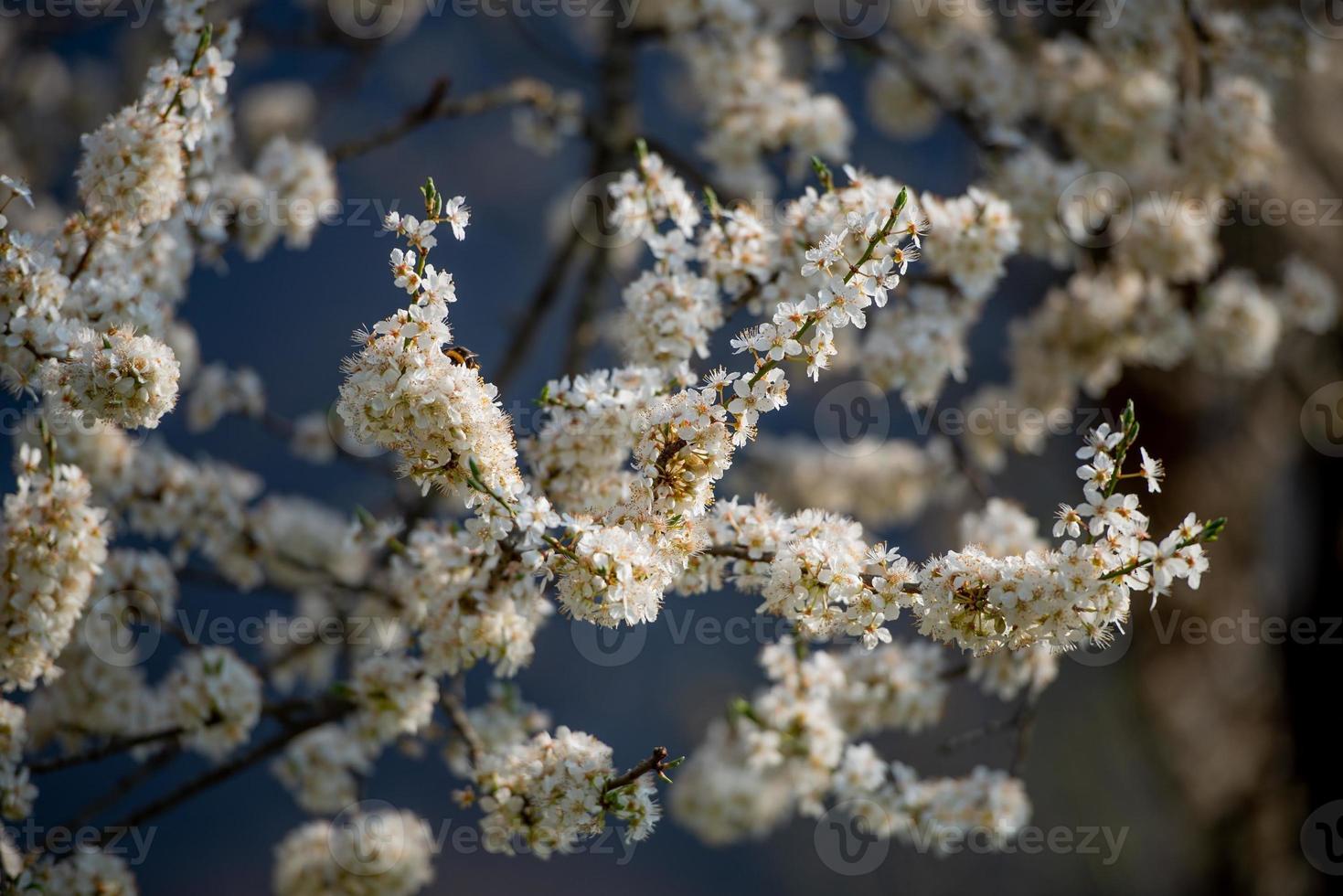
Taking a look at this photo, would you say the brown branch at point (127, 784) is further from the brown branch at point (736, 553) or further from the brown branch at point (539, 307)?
the brown branch at point (736, 553)

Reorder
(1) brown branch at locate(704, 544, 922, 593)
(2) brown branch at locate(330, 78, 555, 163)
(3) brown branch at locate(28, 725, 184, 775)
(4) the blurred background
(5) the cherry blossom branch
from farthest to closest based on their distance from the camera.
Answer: (4) the blurred background < (2) brown branch at locate(330, 78, 555, 163) < (3) brown branch at locate(28, 725, 184, 775) < (1) brown branch at locate(704, 544, 922, 593) < (5) the cherry blossom branch

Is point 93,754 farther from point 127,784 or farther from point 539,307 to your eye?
point 539,307

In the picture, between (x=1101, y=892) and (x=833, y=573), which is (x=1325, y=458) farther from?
(x=833, y=573)

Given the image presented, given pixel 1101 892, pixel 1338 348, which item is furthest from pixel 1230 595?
pixel 1101 892

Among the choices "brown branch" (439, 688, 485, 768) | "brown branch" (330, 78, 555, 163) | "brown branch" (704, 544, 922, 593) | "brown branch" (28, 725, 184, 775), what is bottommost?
"brown branch" (28, 725, 184, 775)

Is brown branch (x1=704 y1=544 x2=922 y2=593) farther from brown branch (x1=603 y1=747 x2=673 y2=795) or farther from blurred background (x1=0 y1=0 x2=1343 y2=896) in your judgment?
blurred background (x1=0 y1=0 x2=1343 y2=896)

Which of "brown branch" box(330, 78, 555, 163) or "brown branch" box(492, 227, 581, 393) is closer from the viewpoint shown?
"brown branch" box(330, 78, 555, 163)

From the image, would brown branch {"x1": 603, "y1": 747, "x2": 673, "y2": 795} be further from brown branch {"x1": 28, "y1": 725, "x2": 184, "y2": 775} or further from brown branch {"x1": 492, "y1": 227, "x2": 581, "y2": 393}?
brown branch {"x1": 492, "y1": 227, "x2": 581, "y2": 393}

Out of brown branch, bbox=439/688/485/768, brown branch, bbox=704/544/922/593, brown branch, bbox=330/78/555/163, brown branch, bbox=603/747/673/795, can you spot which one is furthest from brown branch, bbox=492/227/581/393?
brown branch, bbox=603/747/673/795

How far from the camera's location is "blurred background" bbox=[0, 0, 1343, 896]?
4246mm

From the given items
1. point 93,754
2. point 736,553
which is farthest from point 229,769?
point 736,553

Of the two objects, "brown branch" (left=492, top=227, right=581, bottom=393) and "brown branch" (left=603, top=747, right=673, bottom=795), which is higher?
"brown branch" (left=492, top=227, right=581, bottom=393)

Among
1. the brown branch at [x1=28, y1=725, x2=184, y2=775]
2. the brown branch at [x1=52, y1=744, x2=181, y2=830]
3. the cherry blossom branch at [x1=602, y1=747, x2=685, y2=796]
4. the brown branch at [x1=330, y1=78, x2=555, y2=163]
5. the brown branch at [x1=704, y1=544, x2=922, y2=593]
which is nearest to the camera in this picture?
the cherry blossom branch at [x1=602, y1=747, x2=685, y2=796]

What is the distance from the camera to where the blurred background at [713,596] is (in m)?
4.25
